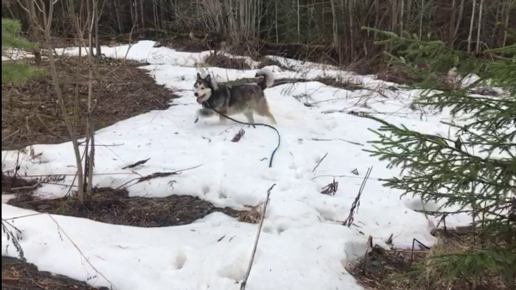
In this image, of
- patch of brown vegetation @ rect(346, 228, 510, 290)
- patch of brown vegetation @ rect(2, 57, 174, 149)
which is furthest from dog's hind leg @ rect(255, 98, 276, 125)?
patch of brown vegetation @ rect(346, 228, 510, 290)

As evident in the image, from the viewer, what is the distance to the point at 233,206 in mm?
4383

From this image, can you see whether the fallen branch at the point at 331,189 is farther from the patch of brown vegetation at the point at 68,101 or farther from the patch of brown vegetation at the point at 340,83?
the patch of brown vegetation at the point at 340,83

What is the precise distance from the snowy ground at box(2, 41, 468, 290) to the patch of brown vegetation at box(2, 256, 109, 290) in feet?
0.20

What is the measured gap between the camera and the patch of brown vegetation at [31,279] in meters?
2.73

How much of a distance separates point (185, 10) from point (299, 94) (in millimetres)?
7677

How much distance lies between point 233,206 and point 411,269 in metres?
1.73

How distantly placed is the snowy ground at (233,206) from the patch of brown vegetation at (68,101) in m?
0.32

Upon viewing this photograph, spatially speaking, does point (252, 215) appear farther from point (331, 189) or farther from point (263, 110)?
point (263, 110)

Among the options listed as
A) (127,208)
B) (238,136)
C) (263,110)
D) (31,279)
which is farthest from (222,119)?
(31,279)

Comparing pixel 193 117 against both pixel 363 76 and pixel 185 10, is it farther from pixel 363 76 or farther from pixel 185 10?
pixel 185 10

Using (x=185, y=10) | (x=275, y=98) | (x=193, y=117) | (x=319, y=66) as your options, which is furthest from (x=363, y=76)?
(x=185, y=10)

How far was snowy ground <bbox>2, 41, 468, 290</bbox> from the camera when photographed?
312cm

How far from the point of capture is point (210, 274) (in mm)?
3127

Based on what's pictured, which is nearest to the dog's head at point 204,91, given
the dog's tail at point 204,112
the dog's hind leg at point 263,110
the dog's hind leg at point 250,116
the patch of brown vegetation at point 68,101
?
the dog's tail at point 204,112
